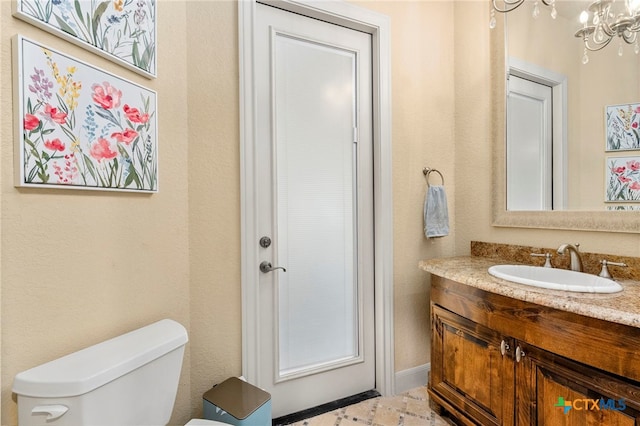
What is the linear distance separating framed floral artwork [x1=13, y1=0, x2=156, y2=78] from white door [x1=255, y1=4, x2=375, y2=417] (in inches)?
20.6

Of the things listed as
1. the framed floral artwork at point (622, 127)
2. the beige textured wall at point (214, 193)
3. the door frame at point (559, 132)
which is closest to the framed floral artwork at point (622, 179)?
the framed floral artwork at point (622, 127)

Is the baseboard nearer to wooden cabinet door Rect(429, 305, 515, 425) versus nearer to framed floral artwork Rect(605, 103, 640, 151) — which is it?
wooden cabinet door Rect(429, 305, 515, 425)

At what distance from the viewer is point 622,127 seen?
1.42 metres

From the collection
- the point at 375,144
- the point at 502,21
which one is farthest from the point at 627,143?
the point at 375,144

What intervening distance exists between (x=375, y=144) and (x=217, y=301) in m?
1.26

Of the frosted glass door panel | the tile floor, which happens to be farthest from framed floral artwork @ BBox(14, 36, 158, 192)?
the tile floor

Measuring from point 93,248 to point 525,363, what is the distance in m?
1.64

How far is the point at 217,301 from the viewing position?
59.7 inches

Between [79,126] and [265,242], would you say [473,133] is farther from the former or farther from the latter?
[79,126]

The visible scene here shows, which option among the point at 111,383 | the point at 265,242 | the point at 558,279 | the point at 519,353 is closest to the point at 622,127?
the point at 558,279

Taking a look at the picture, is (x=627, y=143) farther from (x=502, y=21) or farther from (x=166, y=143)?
(x=166, y=143)

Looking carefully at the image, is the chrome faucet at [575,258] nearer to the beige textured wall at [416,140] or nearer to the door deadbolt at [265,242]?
the beige textured wall at [416,140]

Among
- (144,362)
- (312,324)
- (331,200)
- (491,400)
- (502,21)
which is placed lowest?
(491,400)

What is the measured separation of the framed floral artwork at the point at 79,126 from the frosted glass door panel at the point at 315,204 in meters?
0.67
